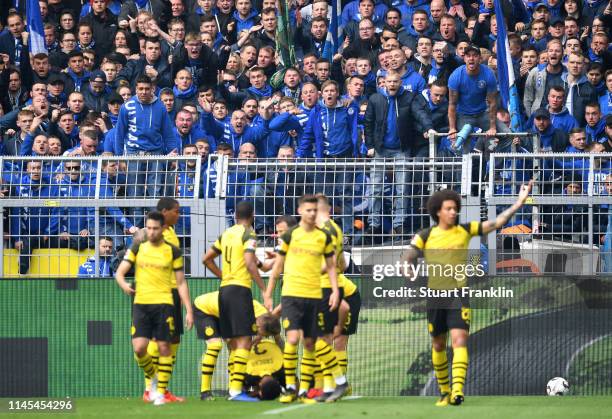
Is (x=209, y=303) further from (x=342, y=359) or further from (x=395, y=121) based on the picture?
(x=395, y=121)

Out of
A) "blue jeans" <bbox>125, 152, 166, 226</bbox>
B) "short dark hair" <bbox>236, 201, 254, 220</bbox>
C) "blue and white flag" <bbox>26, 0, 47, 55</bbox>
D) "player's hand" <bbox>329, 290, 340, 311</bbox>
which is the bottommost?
"player's hand" <bbox>329, 290, 340, 311</bbox>

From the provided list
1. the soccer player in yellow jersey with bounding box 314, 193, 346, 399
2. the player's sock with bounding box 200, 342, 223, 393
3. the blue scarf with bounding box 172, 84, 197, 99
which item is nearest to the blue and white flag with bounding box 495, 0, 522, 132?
the blue scarf with bounding box 172, 84, 197, 99

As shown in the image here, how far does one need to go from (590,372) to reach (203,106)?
303 inches

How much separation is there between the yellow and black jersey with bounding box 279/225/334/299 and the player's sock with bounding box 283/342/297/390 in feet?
1.68

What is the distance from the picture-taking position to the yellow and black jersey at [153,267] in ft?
44.9

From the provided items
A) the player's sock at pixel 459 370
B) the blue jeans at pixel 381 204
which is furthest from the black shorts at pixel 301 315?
the blue jeans at pixel 381 204

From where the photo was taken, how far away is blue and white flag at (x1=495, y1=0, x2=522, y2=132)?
19172 mm

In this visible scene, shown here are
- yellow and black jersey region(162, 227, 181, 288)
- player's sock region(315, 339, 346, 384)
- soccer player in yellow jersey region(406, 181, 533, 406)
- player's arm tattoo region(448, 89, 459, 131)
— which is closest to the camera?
soccer player in yellow jersey region(406, 181, 533, 406)

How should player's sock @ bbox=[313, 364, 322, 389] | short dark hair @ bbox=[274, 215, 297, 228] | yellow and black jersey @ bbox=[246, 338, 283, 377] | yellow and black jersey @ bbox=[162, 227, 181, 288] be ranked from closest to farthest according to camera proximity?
player's sock @ bbox=[313, 364, 322, 389], yellow and black jersey @ bbox=[162, 227, 181, 288], short dark hair @ bbox=[274, 215, 297, 228], yellow and black jersey @ bbox=[246, 338, 283, 377]

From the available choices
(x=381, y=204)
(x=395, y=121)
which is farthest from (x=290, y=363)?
(x=395, y=121)

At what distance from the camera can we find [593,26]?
21.1m

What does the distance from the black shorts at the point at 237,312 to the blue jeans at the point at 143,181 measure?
221 cm

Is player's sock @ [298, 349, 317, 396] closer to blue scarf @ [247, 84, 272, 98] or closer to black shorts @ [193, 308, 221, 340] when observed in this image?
black shorts @ [193, 308, 221, 340]

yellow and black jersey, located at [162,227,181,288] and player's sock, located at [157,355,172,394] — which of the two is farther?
yellow and black jersey, located at [162,227,181,288]
